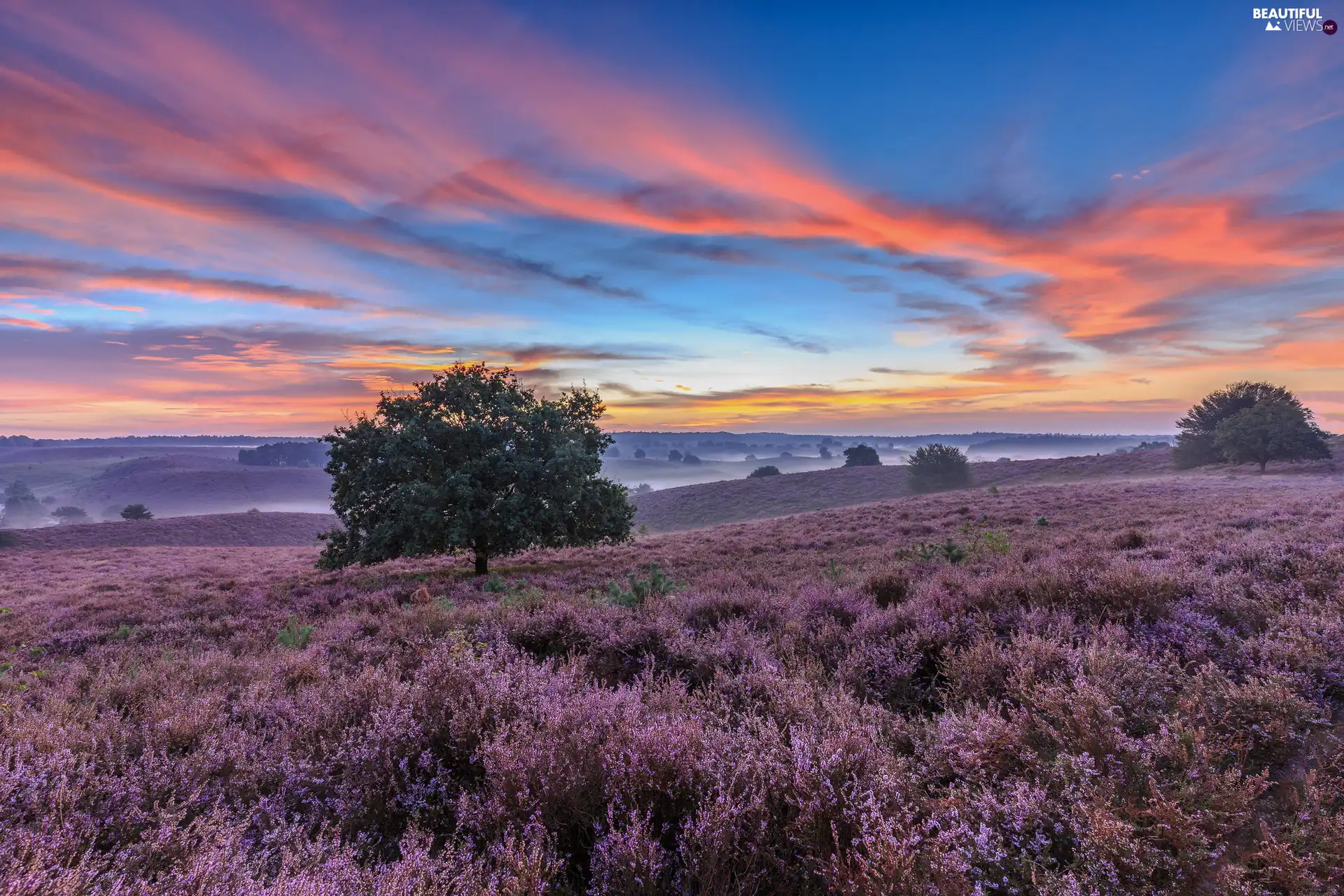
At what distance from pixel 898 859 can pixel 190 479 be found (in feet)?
615

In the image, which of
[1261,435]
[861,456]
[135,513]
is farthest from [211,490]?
[1261,435]

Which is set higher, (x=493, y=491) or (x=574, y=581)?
(x=493, y=491)

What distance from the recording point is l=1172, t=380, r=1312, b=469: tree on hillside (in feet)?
189

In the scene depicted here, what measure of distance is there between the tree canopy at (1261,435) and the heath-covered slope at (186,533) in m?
86.4

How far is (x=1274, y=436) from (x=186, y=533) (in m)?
102

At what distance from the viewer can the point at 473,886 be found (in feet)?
6.87

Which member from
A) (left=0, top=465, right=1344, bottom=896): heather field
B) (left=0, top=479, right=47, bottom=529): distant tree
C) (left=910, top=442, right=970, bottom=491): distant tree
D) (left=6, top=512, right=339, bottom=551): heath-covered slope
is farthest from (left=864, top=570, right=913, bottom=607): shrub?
(left=0, top=479, right=47, bottom=529): distant tree

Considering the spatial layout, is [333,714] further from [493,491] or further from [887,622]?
[493,491]

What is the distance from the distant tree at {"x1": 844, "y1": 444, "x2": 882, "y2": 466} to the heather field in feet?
297

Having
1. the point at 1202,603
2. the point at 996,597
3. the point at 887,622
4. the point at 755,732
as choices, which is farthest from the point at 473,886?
the point at 1202,603

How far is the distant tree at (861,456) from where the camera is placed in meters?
93.9

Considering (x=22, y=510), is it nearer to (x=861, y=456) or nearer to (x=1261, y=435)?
(x=861, y=456)

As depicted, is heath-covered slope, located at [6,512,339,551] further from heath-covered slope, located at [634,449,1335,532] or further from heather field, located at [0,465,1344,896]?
heather field, located at [0,465,1344,896]

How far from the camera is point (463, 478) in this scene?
51.7 ft
